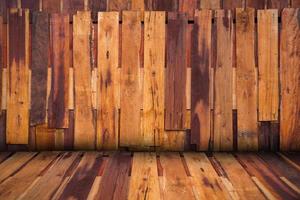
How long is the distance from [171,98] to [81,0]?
1135mm

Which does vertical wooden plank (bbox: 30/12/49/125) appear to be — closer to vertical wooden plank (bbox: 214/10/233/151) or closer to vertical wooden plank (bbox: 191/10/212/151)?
vertical wooden plank (bbox: 191/10/212/151)

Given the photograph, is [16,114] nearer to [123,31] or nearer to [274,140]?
[123,31]

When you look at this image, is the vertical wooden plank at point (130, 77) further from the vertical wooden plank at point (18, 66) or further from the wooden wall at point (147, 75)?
the vertical wooden plank at point (18, 66)

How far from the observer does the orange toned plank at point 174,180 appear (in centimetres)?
159

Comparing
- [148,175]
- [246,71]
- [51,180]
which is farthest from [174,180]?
[246,71]

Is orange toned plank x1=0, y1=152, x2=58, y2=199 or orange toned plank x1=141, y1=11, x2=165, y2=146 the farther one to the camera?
orange toned plank x1=141, y1=11, x2=165, y2=146

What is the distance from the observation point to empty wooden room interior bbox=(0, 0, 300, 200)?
2342mm

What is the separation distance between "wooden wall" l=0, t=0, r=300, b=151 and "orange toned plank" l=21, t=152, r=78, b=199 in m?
0.28

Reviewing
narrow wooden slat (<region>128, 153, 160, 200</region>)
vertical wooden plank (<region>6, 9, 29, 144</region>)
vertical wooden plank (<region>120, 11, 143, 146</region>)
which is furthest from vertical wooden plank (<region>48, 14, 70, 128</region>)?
narrow wooden slat (<region>128, 153, 160, 200</region>)

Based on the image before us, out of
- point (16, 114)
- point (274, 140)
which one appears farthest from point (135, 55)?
point (274, 140)

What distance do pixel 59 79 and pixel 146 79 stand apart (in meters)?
0.73

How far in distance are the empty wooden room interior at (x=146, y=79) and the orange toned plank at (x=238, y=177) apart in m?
0.12

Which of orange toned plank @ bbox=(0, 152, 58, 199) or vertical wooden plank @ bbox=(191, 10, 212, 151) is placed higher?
vertical wooden plank @ bbox=(191, 10, 212, 151)

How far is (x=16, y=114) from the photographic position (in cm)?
235
